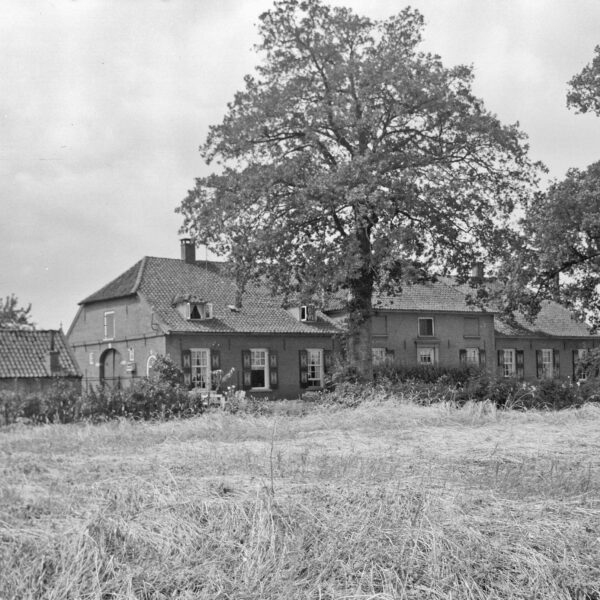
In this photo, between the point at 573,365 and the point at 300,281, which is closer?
the point at 300,281

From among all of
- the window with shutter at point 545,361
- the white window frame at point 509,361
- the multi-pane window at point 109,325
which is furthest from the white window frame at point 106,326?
the window with shutter at point 545,361

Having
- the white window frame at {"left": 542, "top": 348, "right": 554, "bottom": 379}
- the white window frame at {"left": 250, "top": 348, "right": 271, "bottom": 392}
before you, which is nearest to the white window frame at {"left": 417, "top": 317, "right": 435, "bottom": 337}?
the white window frame at {"left": 542, "top": 348, "right": 554, "bottom": 379}

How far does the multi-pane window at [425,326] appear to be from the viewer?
43.4m

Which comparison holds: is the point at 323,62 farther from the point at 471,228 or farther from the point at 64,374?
the point at 64,374

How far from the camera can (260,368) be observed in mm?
37594

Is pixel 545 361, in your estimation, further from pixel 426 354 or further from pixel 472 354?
pixel 426 354

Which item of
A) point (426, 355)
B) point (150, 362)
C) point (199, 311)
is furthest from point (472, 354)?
point (150, 362)

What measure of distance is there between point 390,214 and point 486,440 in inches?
562

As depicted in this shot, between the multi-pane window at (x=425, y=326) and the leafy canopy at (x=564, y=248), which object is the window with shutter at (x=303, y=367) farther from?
the leafy canopy at (x=564, y=248)

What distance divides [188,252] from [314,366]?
8093 mm

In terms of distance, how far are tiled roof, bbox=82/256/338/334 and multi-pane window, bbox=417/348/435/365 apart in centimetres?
590

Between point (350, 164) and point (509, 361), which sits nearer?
point (350, 164)

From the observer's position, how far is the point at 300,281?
2583 centimetres

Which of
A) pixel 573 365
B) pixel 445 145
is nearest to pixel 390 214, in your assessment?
pixel 445 145
